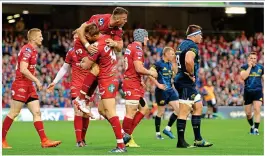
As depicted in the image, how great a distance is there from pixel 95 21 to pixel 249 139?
5.56m

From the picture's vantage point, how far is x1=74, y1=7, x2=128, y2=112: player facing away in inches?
511

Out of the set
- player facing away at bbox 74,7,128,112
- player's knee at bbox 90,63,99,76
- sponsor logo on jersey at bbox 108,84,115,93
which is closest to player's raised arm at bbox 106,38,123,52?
player facing away at bbox 74,7,128,112

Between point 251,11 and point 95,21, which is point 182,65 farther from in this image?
point 251,11

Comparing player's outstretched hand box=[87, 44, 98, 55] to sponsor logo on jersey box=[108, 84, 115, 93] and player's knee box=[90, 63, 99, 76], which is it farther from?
sponsor logo on jersey box=[108, 84, 115, 93]

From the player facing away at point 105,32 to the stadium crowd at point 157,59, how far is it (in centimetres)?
1684

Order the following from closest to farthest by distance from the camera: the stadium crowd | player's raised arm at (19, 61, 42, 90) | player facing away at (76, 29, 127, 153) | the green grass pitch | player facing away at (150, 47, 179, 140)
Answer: player facing away at (76, 29, 127, 153) → the green grass pitch → player's raised arm at (19, 61, 42, 90) → player facing away at (150, 47, 179, 140) → the stadium crowd

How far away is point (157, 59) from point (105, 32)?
67.5 ft

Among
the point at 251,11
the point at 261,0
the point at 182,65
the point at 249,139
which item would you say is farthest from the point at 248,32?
the point at 182,65

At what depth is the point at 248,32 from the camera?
3853 centimetres

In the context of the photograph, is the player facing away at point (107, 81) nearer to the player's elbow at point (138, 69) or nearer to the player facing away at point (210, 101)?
the player's elbow at point (138, 69)

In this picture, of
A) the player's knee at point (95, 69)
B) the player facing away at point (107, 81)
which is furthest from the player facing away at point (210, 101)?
the player's knee at point (95, 69)

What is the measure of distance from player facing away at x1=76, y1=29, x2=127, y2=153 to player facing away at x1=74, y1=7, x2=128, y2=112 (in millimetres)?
112

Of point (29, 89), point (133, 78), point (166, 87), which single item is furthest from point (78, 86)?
point (166, 87)

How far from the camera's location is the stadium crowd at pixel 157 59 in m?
31.1
